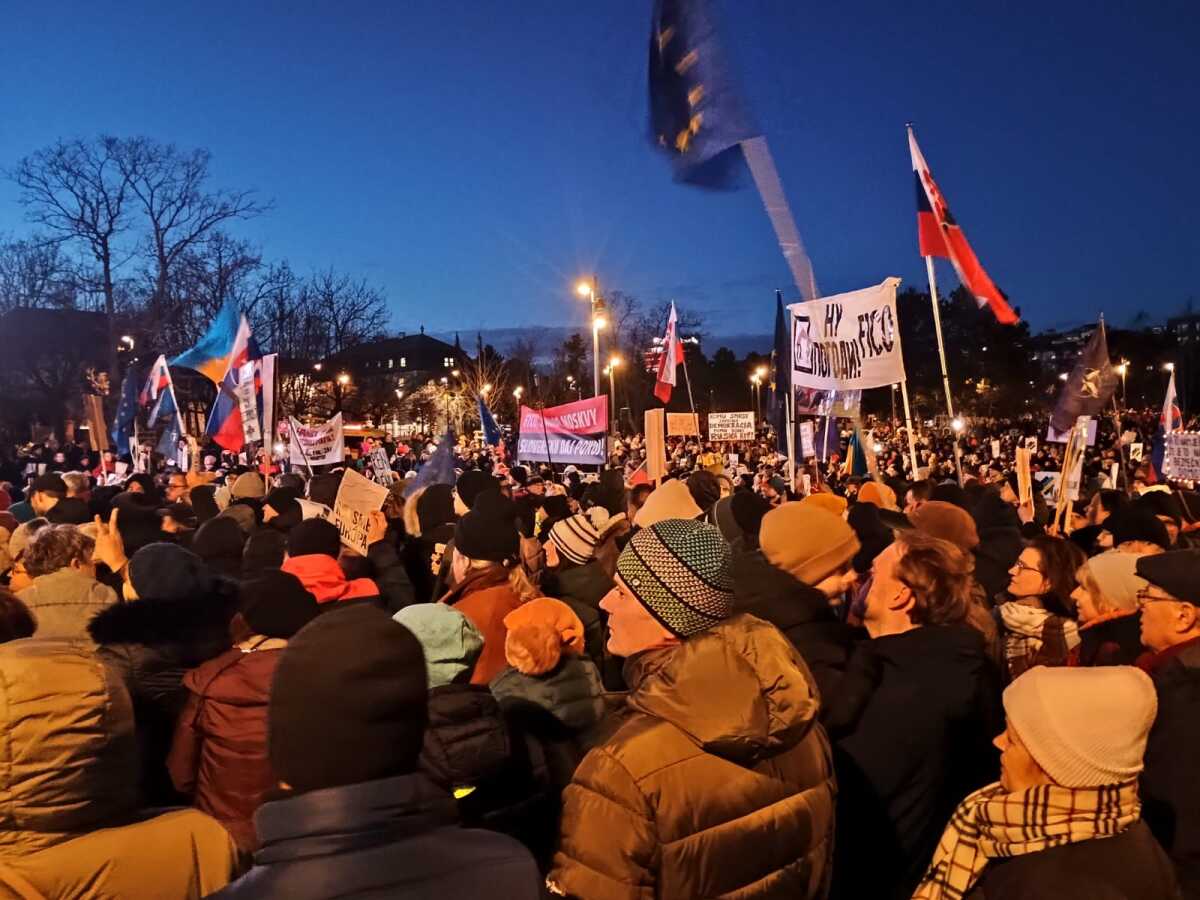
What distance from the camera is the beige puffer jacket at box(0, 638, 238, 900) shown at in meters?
2.07

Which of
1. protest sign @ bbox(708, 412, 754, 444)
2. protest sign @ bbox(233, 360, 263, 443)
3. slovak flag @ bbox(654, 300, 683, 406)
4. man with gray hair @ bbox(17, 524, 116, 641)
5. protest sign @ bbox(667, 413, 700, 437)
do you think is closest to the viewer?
man with gray hair @ bbox(17, 524, 116, 641)

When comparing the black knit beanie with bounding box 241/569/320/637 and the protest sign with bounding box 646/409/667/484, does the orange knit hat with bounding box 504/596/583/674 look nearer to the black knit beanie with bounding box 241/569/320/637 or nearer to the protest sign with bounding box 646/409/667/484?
the black knit beanie with bounding box 241/569/320/637

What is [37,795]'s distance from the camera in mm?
2078

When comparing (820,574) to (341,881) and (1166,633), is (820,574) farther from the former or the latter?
(341,881)

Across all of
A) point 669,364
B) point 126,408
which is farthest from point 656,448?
point 126,408

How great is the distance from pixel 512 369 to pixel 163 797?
244ft

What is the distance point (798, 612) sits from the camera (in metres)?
3.51

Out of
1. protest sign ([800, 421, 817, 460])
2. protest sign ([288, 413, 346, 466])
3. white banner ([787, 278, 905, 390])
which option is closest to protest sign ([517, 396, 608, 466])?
protest sign ([288, 413, 346, 466])

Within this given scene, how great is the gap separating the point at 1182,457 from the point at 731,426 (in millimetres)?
8683

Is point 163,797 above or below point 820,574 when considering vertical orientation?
below

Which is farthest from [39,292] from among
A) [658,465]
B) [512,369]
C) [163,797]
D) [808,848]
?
[512,369]

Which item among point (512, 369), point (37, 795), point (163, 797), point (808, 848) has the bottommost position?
point (163, 797)

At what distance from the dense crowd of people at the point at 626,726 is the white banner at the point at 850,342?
3926mm

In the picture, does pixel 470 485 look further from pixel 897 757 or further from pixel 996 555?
pixel 897 757
